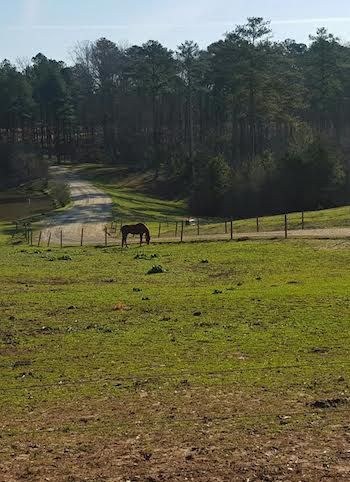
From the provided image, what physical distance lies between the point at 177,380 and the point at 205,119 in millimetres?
122138

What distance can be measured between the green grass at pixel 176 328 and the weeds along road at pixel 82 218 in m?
22.0

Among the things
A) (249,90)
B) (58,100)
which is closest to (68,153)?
(58,100)

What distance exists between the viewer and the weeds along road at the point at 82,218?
53.3m

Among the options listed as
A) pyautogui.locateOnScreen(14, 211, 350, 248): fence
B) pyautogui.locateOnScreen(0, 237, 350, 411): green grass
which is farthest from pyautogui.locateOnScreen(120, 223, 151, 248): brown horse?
pyautogui.locateOnScreen(0, 237, 350, 411): green grass

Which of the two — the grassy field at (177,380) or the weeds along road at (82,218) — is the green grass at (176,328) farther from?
the weeds along road at (82,218)

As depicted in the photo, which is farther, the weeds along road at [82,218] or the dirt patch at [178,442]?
the weeds along road at [82,218]

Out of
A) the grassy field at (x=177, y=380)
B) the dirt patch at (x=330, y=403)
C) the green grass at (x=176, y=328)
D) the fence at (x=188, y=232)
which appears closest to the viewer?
the grassy field at (x=177, y=380)

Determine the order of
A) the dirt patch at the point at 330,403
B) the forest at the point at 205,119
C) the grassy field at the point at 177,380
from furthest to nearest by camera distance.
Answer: the forest at the point at 205,119 → the dirt patch at the point at 330,403 → the grassy field at the point at 177,380

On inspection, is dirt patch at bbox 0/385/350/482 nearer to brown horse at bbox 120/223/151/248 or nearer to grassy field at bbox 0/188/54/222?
brown horse at bbox 120/223/151/248

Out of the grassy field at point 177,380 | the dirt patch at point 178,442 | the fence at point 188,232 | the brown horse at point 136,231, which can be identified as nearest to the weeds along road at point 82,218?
the fence at point 188,232

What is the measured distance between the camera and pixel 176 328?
17.0 metres

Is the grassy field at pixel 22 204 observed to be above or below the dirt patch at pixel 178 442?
above

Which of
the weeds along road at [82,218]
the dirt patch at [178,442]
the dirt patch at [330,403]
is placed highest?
the weeds along road at [82,218]

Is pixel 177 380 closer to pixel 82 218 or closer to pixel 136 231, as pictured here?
pixel 136 231
